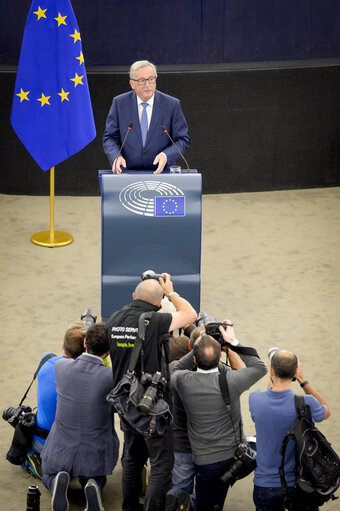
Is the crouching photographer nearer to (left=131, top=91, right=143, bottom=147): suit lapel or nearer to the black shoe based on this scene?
the black shoe

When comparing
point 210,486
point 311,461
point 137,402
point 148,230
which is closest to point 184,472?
point 210,486

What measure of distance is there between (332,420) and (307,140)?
4.51 metres

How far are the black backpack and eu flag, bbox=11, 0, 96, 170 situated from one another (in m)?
4.47

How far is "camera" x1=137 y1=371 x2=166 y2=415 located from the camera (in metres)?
4.70

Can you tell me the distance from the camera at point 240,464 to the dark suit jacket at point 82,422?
0.67 meters

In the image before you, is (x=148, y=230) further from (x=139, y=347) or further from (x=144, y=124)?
(x=139, y=347)

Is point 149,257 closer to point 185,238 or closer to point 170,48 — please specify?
point 185,238

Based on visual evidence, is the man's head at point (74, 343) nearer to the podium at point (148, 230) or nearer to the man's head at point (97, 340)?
the man's head at point (97, 340)

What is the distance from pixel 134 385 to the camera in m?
4.77

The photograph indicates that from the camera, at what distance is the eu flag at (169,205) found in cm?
692

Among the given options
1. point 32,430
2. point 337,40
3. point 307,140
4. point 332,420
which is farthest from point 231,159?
point 32,430

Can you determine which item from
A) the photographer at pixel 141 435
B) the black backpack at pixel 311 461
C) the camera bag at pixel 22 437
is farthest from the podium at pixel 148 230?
the black backpack at pixel 311 461

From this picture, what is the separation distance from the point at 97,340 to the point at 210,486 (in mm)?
965

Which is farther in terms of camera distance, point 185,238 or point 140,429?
point 185,238
